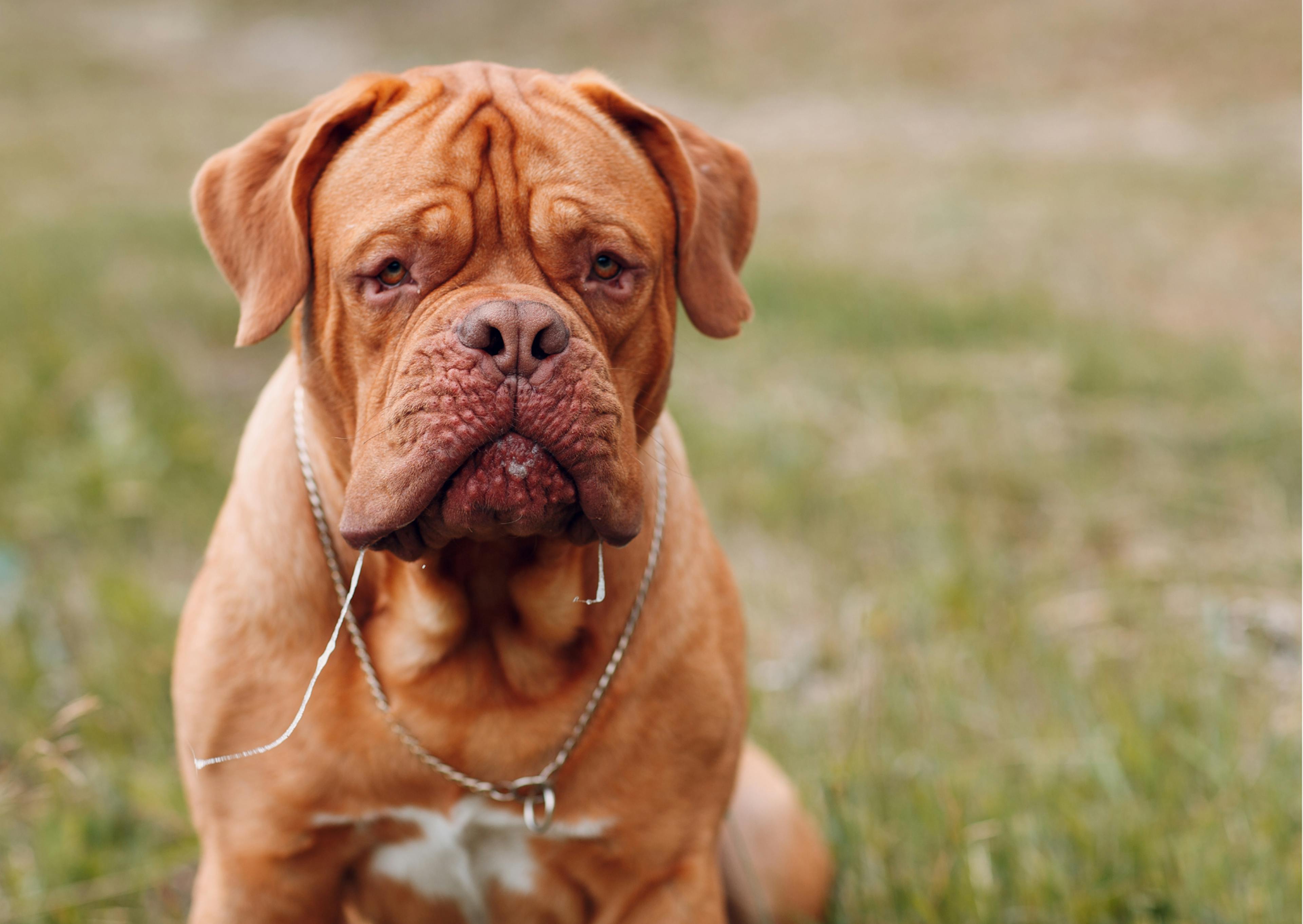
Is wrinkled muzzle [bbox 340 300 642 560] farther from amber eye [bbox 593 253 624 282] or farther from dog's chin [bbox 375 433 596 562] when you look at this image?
amber eye [bbox 593 253 624 282]

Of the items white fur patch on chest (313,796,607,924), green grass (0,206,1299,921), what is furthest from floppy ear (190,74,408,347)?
green grass (0,206,1299,921)

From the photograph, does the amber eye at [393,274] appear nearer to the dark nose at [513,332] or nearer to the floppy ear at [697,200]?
the dark nose at [513,332]

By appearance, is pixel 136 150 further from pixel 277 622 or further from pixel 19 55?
pixel 277 622

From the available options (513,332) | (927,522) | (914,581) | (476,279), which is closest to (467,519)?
(513,332)

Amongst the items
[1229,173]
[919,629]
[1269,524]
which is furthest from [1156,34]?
[919,629]

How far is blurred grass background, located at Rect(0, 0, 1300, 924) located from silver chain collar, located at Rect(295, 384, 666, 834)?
66cm

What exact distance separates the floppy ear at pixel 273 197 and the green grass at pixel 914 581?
1003 millimetres

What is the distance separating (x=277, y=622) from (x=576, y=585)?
53 cm

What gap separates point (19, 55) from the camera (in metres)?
20.5

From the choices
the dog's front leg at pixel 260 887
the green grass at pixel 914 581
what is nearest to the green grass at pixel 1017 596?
the green grass at pixel 914 581

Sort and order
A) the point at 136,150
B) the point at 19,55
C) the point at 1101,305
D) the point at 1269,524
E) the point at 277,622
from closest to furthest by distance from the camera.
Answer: the point at 277,622, the point at 1269,524, the point at 1101,305, the point at 136,150, the point at 19,55

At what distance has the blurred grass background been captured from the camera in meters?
2.87

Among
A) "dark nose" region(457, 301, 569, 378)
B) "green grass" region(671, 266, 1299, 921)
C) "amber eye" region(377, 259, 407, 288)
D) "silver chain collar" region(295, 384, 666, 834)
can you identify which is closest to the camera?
"dark nose" region(457, 301, 569, 378)

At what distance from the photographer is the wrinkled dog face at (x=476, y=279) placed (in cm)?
185
